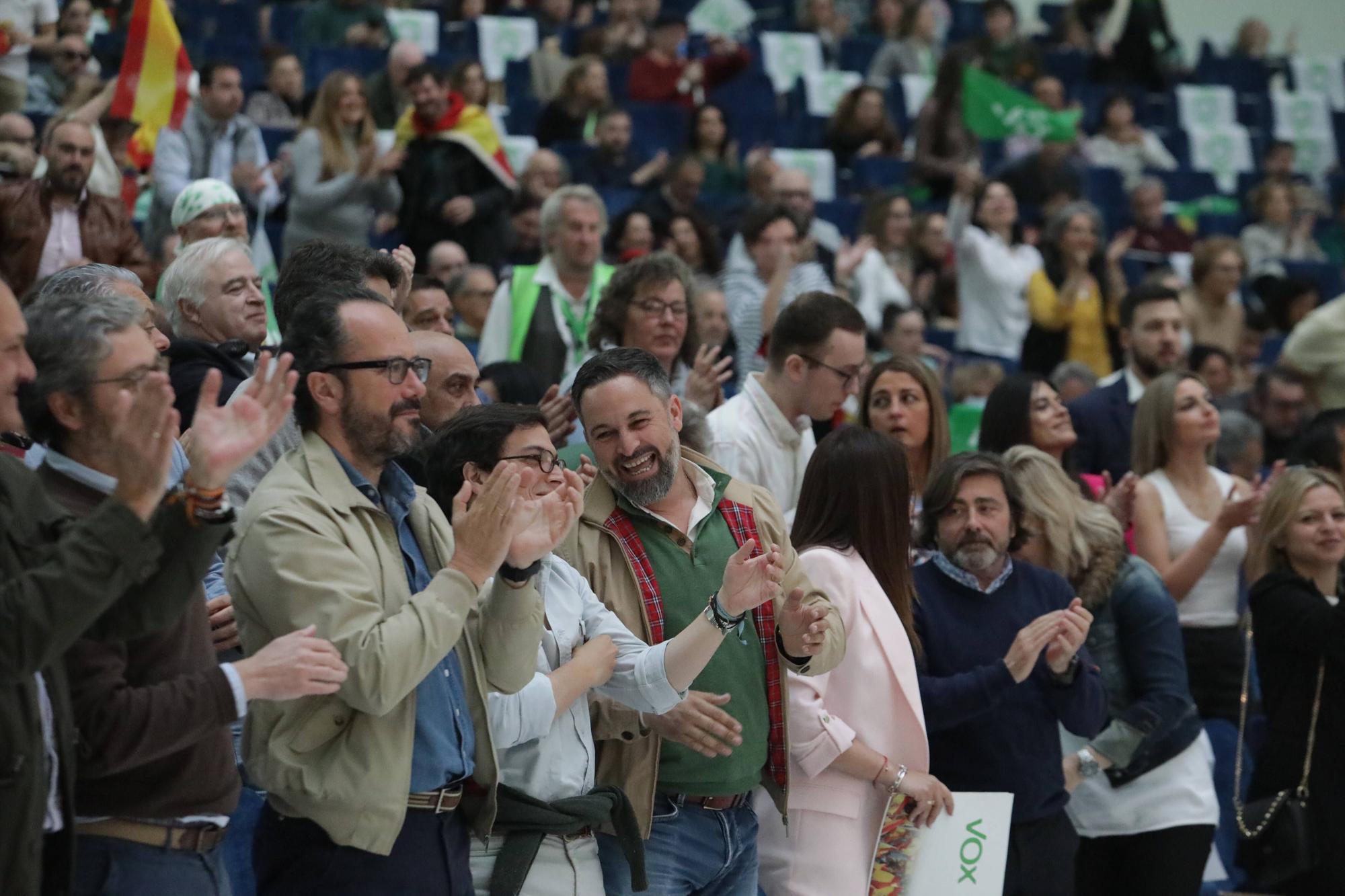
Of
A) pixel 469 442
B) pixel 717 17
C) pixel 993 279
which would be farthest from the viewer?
pixel 717 17

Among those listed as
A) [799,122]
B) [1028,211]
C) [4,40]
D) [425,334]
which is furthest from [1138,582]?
[799,122]

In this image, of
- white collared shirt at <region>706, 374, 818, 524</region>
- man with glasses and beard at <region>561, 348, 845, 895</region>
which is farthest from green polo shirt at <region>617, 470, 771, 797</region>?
white collared shirt at <region>706, 374, 818, 524</region>

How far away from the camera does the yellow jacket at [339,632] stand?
2582mm

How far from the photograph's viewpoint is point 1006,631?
403 cm

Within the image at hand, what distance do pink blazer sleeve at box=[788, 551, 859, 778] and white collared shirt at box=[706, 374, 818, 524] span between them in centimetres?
74

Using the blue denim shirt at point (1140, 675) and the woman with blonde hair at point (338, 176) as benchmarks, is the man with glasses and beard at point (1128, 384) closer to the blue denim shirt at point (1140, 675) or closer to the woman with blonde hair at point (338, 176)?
the blue denim shirt at point (1140, 675)

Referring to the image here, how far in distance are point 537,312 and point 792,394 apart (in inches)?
55.8

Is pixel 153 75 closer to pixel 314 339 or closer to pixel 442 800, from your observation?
pixel 314 339

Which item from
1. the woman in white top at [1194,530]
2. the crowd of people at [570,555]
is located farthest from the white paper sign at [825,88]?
the woman in white top at [1194,530]

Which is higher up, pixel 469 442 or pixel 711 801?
pixel 469 442

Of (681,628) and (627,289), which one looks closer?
(681,628)

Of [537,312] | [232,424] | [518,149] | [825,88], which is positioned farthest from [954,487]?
[825,88]

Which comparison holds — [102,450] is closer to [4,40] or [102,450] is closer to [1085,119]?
[4,40]

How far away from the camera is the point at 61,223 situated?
575cm
